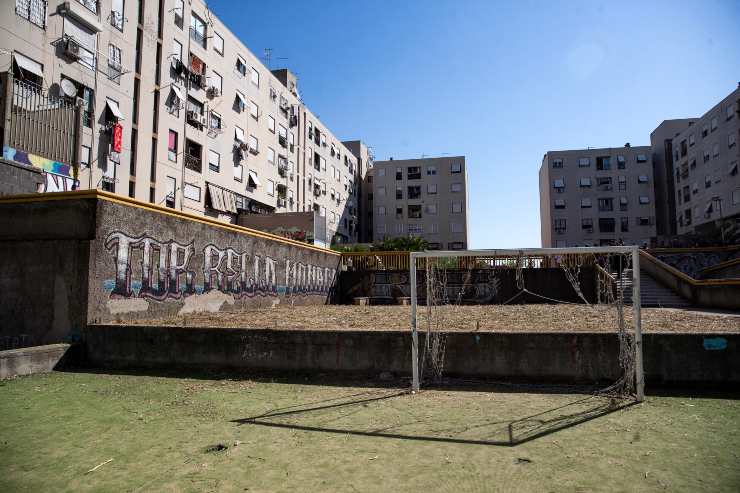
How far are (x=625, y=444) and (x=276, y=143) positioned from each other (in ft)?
142

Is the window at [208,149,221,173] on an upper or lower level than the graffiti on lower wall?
upper

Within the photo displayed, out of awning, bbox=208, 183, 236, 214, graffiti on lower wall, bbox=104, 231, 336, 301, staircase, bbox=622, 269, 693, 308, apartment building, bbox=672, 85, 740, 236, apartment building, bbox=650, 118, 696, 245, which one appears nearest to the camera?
graffiti on lower wall, bbox=104, 231, 336, 301

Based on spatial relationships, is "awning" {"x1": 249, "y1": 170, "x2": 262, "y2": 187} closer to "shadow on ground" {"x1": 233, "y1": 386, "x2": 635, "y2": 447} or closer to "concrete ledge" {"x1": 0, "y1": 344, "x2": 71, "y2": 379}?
"concrete ledge" {"x1": 0, "y1": 344, "x2": 71, "y2": 379}

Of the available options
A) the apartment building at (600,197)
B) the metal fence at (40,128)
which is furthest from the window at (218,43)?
the apartment building at (600,197)

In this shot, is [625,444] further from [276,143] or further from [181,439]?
[276,143]

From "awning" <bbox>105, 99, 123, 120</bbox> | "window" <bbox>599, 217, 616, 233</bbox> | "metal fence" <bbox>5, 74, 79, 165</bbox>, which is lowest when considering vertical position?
"metal fence" <bbox>5, 74, 79, 165</bbox>

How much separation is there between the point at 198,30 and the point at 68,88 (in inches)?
533

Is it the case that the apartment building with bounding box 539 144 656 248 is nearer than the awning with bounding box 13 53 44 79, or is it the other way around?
the awning with bounding box 13 53 44 79

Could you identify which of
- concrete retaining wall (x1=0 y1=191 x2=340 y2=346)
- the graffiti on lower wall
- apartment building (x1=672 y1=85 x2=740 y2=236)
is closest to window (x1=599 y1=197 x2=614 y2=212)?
apartment building (x1=672 y1=85 x2=740 y2=236)

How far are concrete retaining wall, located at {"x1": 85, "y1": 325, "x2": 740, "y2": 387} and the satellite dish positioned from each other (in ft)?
61.1

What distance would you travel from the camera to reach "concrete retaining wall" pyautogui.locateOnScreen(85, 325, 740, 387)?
24.2ft

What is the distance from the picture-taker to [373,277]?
27828mm

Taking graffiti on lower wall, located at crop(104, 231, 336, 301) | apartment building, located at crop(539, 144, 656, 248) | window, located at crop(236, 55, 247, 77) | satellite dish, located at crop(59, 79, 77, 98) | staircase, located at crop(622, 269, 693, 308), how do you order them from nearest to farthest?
graffiti on lower wall, located at crop(104, 231, 336, 301)
staircase, located at crop(622, 269, 693, 308)
satellite dish, located at crop(59, 79, 77, 98)
window, located at crop(236, 55, 247, 77)
apartment building, located at crop(539, 144, 656, 248)

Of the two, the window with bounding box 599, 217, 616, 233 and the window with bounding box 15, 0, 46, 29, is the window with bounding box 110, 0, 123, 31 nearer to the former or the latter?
the window with bounding box 15, 0, 46, 29
